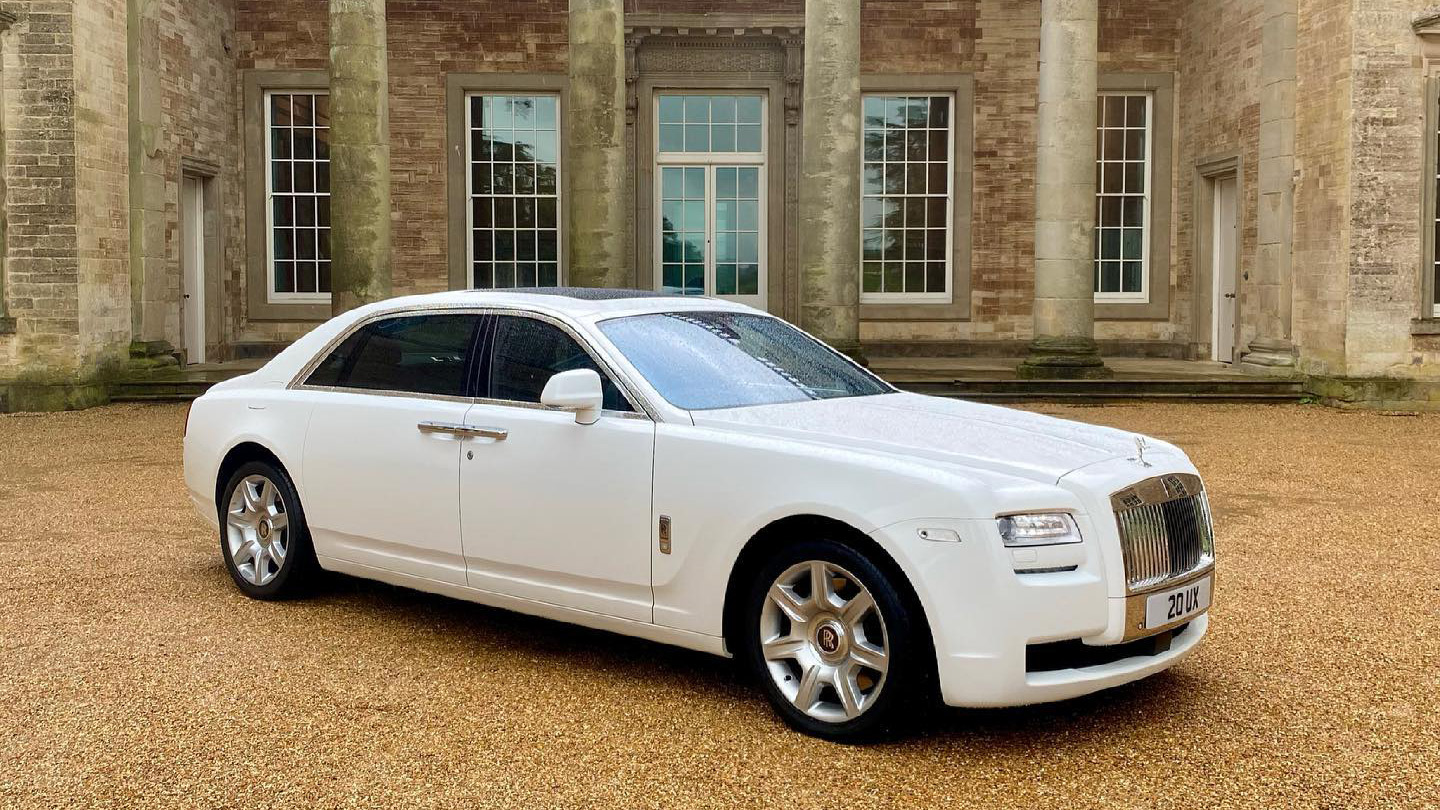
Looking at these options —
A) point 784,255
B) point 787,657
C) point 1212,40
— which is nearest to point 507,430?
point 787,657

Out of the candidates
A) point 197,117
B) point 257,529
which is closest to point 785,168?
point 197,117

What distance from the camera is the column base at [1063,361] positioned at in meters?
17.0

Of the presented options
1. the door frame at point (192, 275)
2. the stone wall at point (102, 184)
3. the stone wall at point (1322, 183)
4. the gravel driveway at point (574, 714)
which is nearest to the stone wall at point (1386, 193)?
the stone wall at point (1322, 183)

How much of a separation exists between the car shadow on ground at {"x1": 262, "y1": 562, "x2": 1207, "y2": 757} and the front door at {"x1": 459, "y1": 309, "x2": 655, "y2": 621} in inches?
14.0

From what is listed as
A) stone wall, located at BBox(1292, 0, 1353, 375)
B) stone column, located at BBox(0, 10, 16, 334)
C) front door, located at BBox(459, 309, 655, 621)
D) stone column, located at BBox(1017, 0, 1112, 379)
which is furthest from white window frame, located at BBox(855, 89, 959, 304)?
front door, located at BBox(459, 309, 655, 621)

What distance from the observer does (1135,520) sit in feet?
14.3

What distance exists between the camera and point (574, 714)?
184 inches

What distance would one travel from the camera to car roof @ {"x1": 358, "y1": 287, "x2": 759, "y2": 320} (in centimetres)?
545

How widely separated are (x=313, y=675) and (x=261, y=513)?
4.95 ft

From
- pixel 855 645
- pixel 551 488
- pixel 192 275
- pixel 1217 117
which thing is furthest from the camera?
pixel 192 275

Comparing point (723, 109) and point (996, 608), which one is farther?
point (723, 109)

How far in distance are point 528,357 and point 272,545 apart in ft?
5.83

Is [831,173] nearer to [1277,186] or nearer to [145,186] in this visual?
[1277,186]

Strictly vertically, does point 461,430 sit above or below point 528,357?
below
